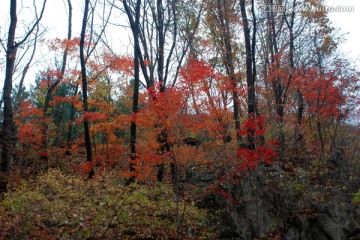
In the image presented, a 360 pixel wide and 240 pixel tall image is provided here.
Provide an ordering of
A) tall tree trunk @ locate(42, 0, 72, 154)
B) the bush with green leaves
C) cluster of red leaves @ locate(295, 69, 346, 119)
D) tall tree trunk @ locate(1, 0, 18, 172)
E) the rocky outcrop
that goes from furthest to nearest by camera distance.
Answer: tall tree trunk @ locate(42, 0, 72, 154)
cluster of red leaves @ locate(295, 69, 346, 119)
tall tree trunk @ locate(1, 0, 18, 172)
the rocky outcrop
the bush with green leaves

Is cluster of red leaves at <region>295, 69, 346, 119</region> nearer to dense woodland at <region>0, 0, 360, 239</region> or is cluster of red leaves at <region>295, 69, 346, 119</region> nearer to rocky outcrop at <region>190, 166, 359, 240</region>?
dense woodland at <region>0, 0, 360, 239</region>

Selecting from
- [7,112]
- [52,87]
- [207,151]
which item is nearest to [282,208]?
[207,151]

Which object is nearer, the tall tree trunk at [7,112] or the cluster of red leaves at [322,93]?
the tall tree trunk at [7,112]

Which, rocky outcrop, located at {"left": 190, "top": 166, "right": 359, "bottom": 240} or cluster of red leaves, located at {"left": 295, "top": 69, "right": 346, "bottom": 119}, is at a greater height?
cluster of red leaves, located at {"left": 295, "top": 69, "right": 346, "bottom": 119}

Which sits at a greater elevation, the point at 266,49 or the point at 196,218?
the point at 266,49

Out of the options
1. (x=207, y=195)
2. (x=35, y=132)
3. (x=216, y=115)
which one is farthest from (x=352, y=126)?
(x=35, y=132)

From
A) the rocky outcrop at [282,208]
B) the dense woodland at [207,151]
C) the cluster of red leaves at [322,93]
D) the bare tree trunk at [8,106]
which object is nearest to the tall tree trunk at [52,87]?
the dense woodland at [207,151]

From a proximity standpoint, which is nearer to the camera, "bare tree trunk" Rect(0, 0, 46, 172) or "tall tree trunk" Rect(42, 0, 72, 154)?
"bare tree trunk" Rect(0, 0, 46, 172)

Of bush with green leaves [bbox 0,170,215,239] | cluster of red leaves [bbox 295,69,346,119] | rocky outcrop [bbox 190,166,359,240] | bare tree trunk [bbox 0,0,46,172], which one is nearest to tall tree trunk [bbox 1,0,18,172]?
bare tree trunk [bbox 0,0,46,172]

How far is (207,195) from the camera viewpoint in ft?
36.9

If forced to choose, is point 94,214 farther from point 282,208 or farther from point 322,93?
point 322,93

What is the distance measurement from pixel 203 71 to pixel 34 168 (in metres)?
11.1

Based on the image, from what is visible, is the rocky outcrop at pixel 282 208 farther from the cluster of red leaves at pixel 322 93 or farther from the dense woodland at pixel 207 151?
the cluster of red leaves at pixel 322 93

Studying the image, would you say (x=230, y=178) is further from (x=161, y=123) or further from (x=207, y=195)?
(x=161, y=123)
